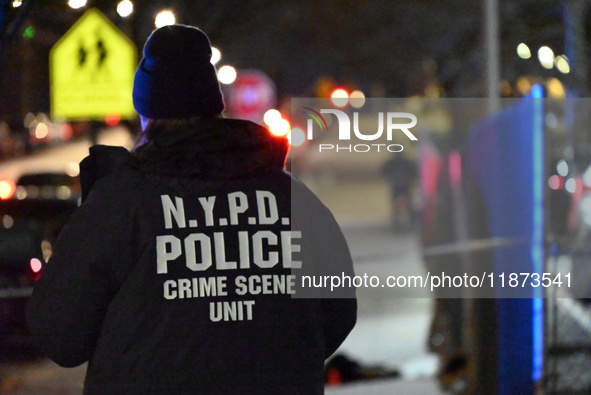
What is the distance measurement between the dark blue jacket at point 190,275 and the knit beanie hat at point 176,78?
0.24 feet

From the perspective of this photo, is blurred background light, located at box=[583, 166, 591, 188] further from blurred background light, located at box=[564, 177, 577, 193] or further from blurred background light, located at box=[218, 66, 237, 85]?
blurred background light, located at box=[218, 66, 237, 85]

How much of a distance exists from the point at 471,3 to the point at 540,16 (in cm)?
811

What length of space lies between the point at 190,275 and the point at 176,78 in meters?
0.52

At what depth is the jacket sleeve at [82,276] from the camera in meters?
2.20

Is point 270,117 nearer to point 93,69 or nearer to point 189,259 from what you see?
point 93,69

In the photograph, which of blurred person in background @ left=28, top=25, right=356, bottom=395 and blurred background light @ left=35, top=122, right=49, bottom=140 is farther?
blurred background light @ left=35, top=122, right=49, bottom=140

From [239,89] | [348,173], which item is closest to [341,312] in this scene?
[239,89]

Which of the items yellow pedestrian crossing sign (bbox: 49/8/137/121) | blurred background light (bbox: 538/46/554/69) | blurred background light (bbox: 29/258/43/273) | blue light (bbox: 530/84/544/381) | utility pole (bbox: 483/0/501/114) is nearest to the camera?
blue light (bbox: 530/84/544/381)

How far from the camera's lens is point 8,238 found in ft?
29.9

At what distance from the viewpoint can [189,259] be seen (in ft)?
7.61

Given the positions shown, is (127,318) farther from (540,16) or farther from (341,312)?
(540,16)

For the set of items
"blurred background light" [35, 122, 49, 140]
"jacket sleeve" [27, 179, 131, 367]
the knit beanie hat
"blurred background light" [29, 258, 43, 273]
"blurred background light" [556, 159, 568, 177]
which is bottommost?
"jacket sleeve" [27, 179, 131, 367]

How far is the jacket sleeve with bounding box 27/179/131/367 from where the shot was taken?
2.20m

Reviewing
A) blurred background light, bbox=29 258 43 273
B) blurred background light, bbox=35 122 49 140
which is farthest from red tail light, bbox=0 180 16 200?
blurred background light, bbox=35 122 49 140
